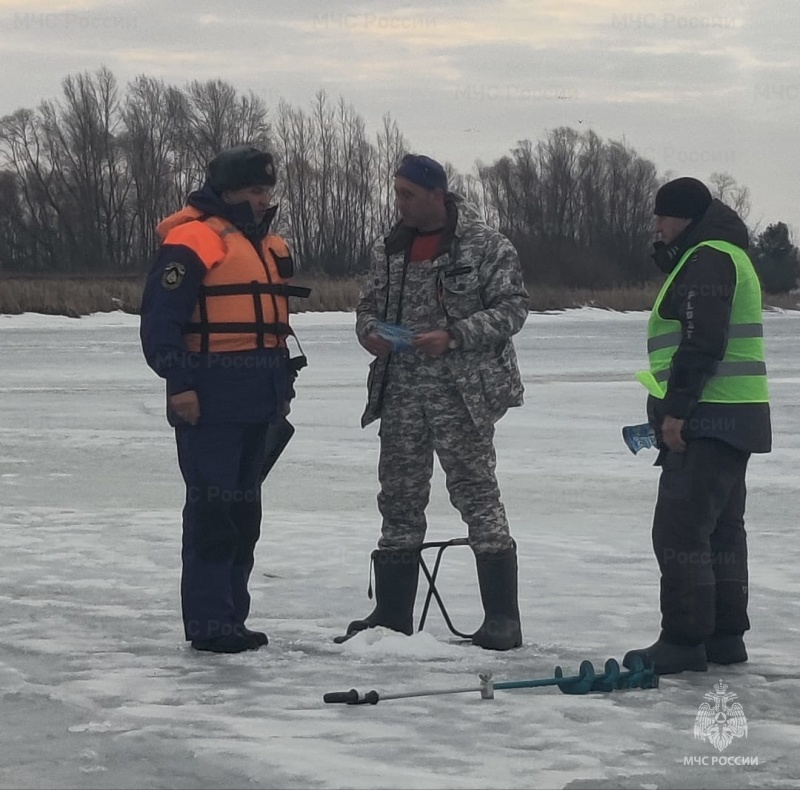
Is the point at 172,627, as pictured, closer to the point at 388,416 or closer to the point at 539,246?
the point at 388,416

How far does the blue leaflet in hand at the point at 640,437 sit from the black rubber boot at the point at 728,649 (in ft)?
2.13

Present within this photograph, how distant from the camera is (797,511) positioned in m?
7.43

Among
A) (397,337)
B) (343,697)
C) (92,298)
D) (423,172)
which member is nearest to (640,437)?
(397,337)

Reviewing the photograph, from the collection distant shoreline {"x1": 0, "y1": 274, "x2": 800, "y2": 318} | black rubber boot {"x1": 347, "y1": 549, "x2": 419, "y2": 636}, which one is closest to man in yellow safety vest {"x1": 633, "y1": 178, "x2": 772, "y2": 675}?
black rubber boot {"x1": 347, "y1": 549, "x2": 419, "y2": 636}

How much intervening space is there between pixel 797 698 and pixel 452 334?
1.55 metres

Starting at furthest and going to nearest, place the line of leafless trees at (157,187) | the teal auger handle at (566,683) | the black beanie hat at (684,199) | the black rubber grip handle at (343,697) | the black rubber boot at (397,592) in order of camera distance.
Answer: the line of leafless trees at (157,187)
the black rubber boot at (397,592)
the black beanie hat at (684,199)
the teal auger handle at (566,683)
the black rubber grip handle at (343,697)

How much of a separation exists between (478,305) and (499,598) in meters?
0.98

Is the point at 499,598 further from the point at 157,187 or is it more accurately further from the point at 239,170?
the point at 157,187

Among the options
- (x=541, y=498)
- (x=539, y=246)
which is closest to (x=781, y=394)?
(x=541, y=498)

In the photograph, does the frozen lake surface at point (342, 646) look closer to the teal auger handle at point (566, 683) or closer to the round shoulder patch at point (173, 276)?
the teal auger handle at point (566, 683)

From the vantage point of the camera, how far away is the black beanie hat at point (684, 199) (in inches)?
175

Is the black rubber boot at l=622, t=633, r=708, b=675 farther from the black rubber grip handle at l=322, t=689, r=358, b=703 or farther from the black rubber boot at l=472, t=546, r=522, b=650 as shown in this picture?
the black rubber grip handle at l=322, t=689, r=358, b=703

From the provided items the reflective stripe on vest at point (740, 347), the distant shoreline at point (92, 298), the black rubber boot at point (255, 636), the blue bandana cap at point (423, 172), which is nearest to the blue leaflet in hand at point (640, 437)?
the reflective stripe on vest at point (740, 347)

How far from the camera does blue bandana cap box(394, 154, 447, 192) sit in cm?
469
